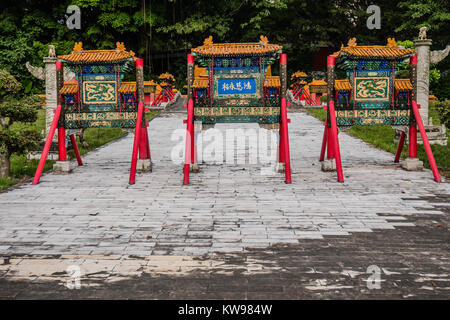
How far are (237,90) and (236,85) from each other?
0.34 ft

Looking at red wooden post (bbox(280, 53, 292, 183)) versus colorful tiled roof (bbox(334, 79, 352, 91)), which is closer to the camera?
red wooden post (bbox(280, 53, 292, 183))

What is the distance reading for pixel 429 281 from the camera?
4.31 meters

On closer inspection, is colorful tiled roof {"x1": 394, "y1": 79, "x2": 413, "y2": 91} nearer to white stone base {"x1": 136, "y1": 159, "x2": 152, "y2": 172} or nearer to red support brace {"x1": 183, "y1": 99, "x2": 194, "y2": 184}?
red support brace {"x1": 183, "y1": 99, "x2": 194, "y2": 184}

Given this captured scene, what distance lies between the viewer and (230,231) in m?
5.94

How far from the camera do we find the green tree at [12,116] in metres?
8.92

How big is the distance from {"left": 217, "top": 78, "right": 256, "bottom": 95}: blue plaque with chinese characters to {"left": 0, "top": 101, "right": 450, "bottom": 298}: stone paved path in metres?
1.72

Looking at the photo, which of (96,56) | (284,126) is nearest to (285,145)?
(284,126)

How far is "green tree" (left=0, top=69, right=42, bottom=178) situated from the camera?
892 centimetres

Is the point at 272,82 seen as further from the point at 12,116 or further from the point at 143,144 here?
the point at 12,116

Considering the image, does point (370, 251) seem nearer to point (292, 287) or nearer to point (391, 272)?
point (391, 272)

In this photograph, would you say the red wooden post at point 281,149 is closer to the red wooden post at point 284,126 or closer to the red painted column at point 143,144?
the red wooden post at point 284,126

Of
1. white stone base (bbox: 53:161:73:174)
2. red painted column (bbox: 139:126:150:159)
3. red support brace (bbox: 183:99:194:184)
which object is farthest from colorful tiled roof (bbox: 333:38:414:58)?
white stone base (bbox: 53:161:73:174)

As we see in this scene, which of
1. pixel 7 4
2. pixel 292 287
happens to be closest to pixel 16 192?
pixel 292 287

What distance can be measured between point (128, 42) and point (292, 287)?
35797 millimetres
